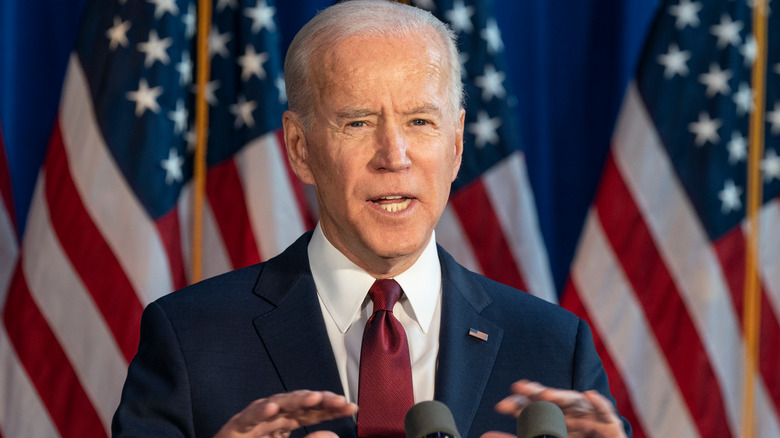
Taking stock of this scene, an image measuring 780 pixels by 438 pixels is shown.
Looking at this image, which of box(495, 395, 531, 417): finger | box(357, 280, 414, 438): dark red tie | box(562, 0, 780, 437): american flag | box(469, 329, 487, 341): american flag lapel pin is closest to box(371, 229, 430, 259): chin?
box(357, 280, 414, 438): dark red tie

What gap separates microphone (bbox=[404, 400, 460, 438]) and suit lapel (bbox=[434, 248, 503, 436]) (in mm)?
435

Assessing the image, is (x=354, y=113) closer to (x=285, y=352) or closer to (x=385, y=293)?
(x=385, y=293)

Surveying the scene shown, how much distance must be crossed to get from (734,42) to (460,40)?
3.05 ft

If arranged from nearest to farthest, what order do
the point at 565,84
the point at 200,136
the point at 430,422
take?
1. the point at 430,422
2. the point at 200,136
3. the point at 565,84

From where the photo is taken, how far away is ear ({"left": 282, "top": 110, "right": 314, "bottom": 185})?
182cm

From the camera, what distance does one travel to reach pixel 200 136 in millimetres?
3393

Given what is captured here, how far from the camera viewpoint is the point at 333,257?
5.92ft

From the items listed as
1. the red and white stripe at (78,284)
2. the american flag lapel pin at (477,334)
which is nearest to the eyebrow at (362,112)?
the american flag lapel pin at (477,334)

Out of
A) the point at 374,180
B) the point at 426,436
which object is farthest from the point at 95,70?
the point at 426,436

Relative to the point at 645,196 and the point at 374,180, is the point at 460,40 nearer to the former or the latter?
the point at 645,196

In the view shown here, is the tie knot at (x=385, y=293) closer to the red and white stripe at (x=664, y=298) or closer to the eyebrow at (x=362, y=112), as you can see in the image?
the eyebrow at (x=362, y=112)

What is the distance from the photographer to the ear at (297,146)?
1.82 meters

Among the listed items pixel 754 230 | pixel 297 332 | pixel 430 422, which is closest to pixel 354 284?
pixel 297 332

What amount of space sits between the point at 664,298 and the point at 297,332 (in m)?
1.88
